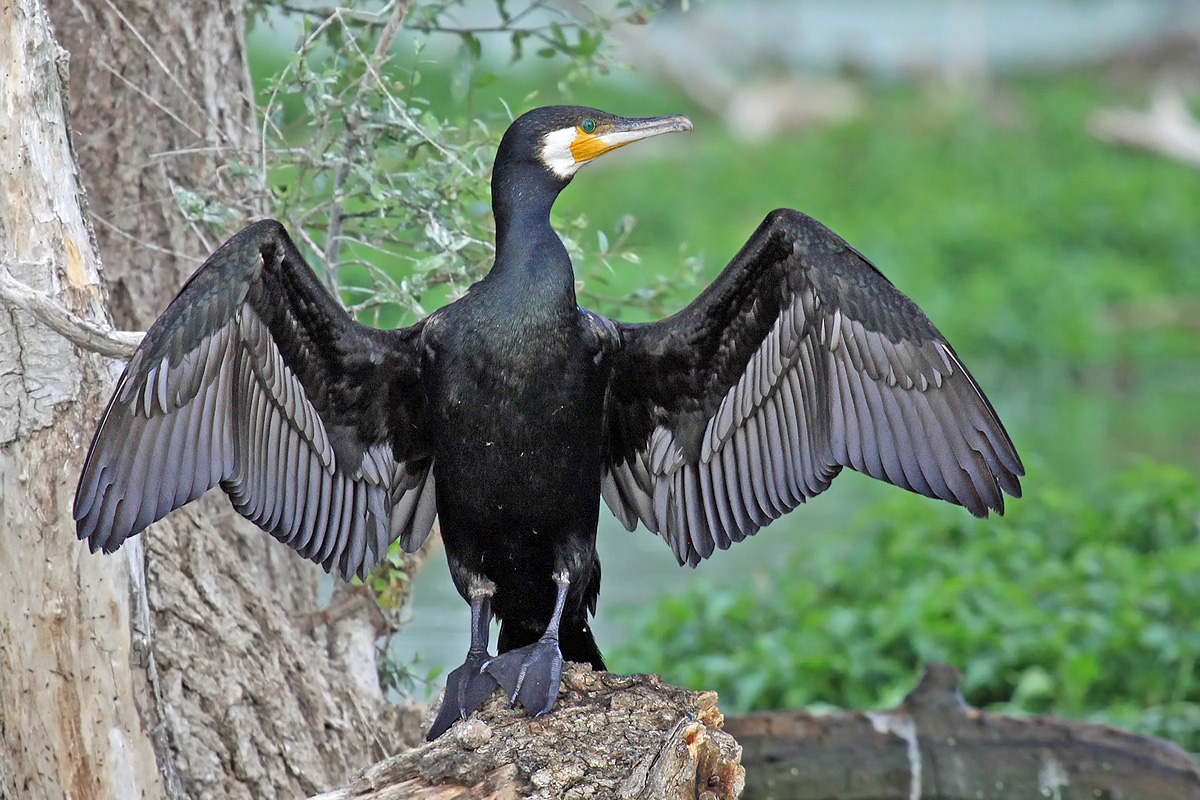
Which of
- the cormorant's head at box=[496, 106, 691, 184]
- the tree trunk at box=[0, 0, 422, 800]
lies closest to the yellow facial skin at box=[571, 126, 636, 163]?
the cormorant's head at box=[496, 106, 691, 184]

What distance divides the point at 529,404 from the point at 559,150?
0.56 m

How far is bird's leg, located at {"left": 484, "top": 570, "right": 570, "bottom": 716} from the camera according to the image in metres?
2.72

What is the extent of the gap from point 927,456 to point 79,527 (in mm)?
1610

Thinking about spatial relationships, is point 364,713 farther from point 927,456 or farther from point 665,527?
point 927,456

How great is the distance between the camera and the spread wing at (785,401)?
292 cm

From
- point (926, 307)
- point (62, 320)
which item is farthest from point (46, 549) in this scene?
point (926, 307)

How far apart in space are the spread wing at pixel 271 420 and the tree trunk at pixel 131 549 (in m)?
0.21

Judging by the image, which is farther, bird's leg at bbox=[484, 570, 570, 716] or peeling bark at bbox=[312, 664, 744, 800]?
bird's leg at bbox=[484, 570, 570, 716]

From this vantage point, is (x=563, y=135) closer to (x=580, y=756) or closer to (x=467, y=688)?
(x=467, y=688)

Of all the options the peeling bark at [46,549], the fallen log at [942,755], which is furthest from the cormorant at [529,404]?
the fallen log at [942,755]

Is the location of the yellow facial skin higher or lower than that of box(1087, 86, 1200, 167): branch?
lower

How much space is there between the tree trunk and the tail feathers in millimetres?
520

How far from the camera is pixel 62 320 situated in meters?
2.65

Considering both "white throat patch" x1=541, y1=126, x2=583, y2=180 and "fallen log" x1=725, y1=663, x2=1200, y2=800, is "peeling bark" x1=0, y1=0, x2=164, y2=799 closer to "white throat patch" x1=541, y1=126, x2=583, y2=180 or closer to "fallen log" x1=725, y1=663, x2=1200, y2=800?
"white throat patch" x1=541, y1=126, x2=583, y2=180
